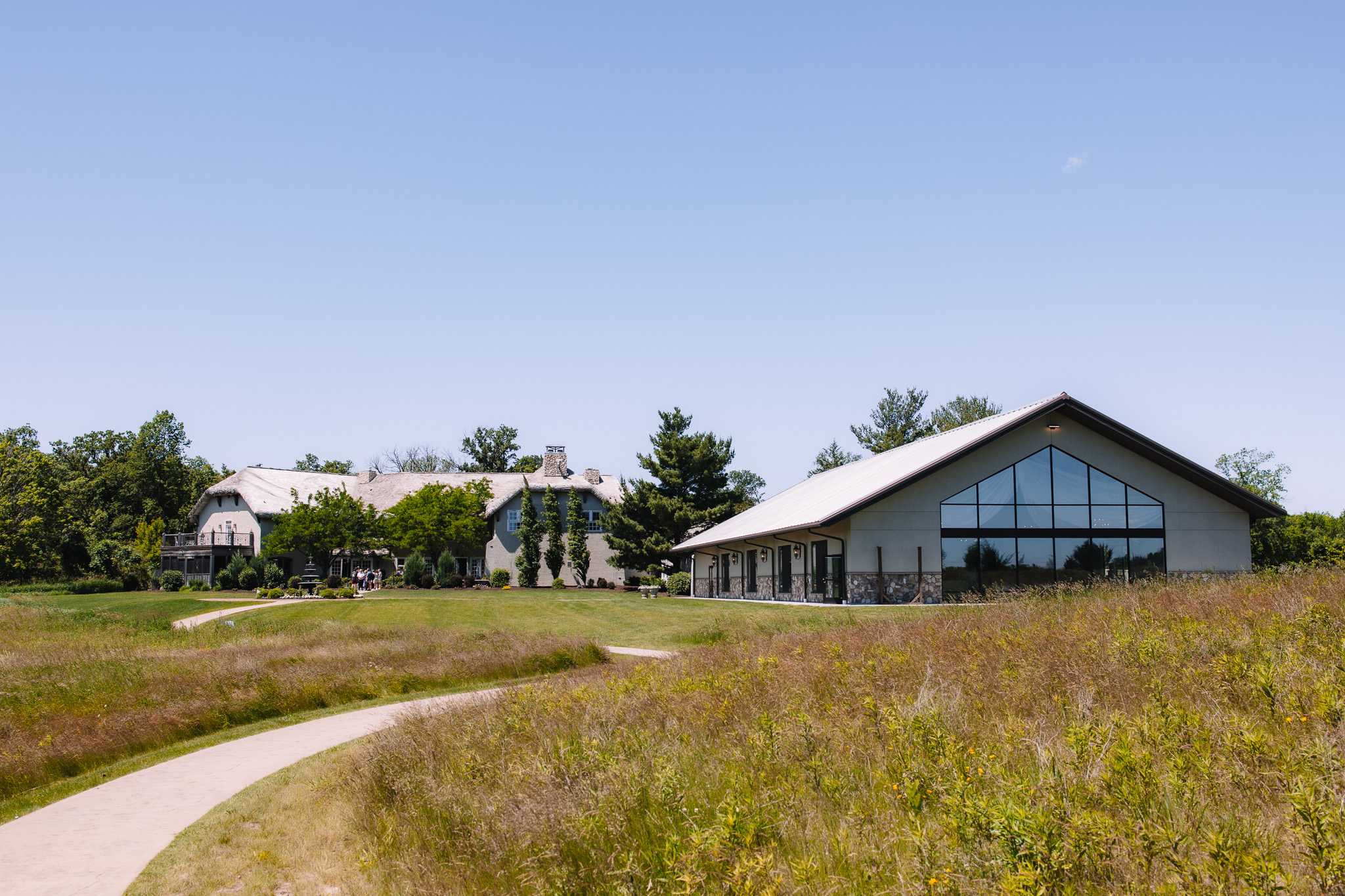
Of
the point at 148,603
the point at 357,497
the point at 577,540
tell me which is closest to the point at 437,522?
the point at 577,540

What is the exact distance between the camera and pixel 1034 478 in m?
28.7

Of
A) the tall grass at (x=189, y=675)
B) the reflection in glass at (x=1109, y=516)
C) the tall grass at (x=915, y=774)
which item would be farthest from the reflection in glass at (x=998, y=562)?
the tall grass at (x=915, y=774)

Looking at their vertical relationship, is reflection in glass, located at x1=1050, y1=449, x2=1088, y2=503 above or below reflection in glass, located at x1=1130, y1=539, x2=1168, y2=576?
above

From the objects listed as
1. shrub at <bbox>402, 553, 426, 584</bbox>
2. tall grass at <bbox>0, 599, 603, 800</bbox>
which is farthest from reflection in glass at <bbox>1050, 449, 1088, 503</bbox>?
shrub at <bbox>402, 553, 426, 584</bbox>

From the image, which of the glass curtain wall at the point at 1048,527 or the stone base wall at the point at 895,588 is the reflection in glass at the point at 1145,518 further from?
the stone base wall at the point at 895,588

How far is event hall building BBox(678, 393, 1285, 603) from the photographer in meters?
28.1

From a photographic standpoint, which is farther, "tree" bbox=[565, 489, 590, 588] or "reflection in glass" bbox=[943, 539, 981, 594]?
"tree" bbox=[565, 489, 590, 588]

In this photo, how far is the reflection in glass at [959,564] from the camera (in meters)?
28.2

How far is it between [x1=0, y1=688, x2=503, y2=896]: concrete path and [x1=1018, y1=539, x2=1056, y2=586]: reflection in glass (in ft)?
69.1

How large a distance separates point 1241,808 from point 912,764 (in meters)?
1.69

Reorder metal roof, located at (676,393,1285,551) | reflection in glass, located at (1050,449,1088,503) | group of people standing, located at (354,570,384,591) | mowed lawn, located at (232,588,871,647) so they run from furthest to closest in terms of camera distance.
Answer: group of people standing, located at (354,570,384,591), reflection in glass, located at (1050,449,1088,503), metal roof, located at (676,393,1285,551), mowed lawn, located at (232,588,871,647)

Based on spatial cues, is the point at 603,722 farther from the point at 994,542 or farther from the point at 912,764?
the point at 994,542

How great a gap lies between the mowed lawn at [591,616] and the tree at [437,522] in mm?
12098

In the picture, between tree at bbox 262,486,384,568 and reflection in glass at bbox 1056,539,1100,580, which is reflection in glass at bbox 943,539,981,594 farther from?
tree at bbox 262,486,384,568
